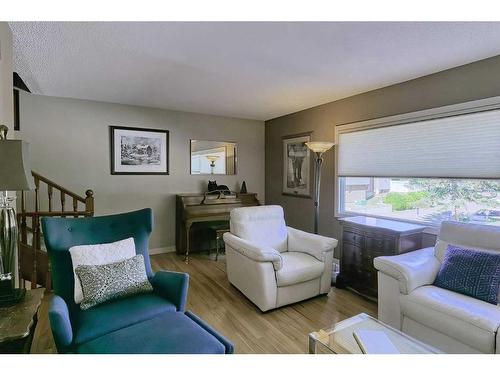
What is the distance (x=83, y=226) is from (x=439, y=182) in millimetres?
3438

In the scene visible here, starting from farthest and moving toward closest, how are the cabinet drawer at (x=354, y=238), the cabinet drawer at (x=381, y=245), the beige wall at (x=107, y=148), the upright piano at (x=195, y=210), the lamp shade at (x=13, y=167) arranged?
the upright piano at (x=195, y=210) < the beige wall at (x=107, y=148) < the cabinet drawer at (x=354, y=238) < the cabinet drawer at (x=381, y=245) < the lamp shade at (x=13, y=167)

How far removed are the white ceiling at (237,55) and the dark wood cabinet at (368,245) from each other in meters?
1.61

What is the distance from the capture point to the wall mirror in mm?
4828

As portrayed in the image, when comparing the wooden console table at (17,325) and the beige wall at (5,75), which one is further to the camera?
the beige wall at (5,75)

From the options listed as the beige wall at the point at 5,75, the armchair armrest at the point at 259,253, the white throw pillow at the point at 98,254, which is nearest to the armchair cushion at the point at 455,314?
the armchair armrest at the point at 259,253

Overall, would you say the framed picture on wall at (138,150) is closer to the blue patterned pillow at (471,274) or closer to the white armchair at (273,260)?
the white armchair at (273,260)

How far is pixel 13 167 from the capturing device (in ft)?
4.80

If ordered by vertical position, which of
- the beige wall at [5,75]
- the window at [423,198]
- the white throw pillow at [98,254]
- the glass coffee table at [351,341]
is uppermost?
the beige wall at [5,75]

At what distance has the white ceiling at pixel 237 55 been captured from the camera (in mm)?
1978

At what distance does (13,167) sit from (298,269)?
2.30m

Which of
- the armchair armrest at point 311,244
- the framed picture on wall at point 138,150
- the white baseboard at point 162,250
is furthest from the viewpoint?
the white baseboard at point 162,250

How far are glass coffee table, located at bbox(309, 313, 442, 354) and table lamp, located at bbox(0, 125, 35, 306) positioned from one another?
1.78 metres

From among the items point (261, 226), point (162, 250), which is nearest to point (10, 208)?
point (261, 226)

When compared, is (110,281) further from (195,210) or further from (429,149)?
(429,149)
